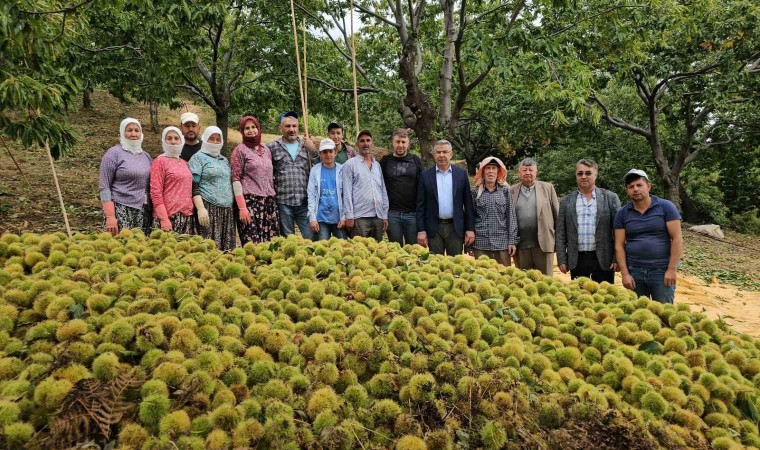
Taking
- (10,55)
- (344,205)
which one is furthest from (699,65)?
(10,55)

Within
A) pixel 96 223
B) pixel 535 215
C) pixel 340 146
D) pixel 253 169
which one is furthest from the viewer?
pixel 96 223

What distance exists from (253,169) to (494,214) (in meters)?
2.21

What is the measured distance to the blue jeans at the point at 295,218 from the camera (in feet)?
15.1

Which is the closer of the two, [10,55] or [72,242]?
[72,242]

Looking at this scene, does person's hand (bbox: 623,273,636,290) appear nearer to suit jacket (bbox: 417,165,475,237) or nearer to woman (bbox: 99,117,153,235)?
A: suit jacket (bbox: 417,165,475,237)

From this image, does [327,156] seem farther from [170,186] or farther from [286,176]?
[170,186]

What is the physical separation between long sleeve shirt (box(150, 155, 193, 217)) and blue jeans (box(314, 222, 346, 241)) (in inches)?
47.9

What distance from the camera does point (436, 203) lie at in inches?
183

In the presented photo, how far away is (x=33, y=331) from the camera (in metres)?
1.53

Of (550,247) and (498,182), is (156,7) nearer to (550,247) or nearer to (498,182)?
(498,182)

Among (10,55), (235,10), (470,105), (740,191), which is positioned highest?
(235,10)

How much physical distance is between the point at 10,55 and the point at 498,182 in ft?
12.8

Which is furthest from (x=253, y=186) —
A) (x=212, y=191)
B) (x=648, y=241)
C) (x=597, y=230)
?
(x=648, y=241)

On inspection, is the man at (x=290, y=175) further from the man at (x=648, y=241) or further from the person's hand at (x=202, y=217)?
the man at (x=648, y=241)
